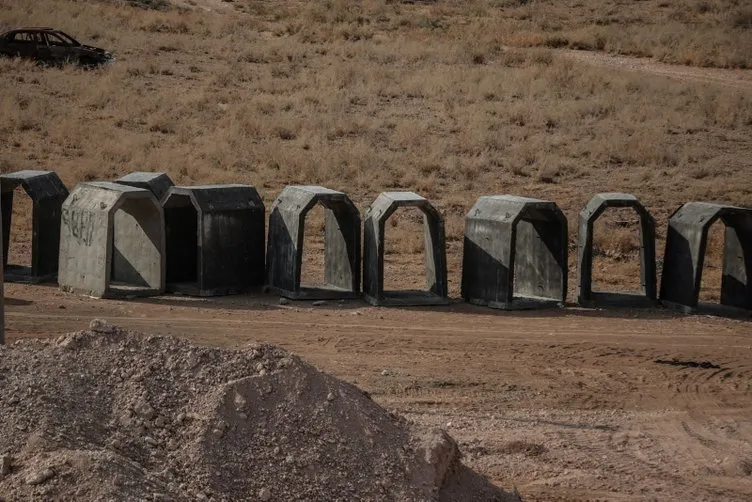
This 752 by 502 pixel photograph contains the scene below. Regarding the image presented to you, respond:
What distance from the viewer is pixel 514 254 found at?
12555 millimetres

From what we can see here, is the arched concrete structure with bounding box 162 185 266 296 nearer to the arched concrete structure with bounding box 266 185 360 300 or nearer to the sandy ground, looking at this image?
the arched concrete structure with bounding box 266 185 360 300

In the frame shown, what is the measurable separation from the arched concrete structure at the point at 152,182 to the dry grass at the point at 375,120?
3620mm

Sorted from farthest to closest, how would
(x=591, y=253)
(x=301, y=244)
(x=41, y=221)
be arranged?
1. (x=41, y=221)
2. (x=591, y=253)
3. (x=301, y=244)

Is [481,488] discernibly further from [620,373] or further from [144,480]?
[620,373]

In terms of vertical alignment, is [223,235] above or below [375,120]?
below

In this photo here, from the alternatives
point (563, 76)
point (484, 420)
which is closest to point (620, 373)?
point (484, 420)

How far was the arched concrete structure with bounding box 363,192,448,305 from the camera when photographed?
1243cm

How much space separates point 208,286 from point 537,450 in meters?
5.47

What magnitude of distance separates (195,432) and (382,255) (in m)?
6.37

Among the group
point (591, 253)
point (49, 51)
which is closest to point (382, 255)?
point (591, 253)

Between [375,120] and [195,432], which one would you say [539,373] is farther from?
[375,120]

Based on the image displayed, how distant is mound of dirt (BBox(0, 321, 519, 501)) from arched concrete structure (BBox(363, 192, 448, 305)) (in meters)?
5.46

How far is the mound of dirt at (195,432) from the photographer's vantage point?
5.73 m

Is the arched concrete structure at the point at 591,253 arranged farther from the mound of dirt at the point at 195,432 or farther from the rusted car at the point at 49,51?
the rusted car at the point at 49,51
